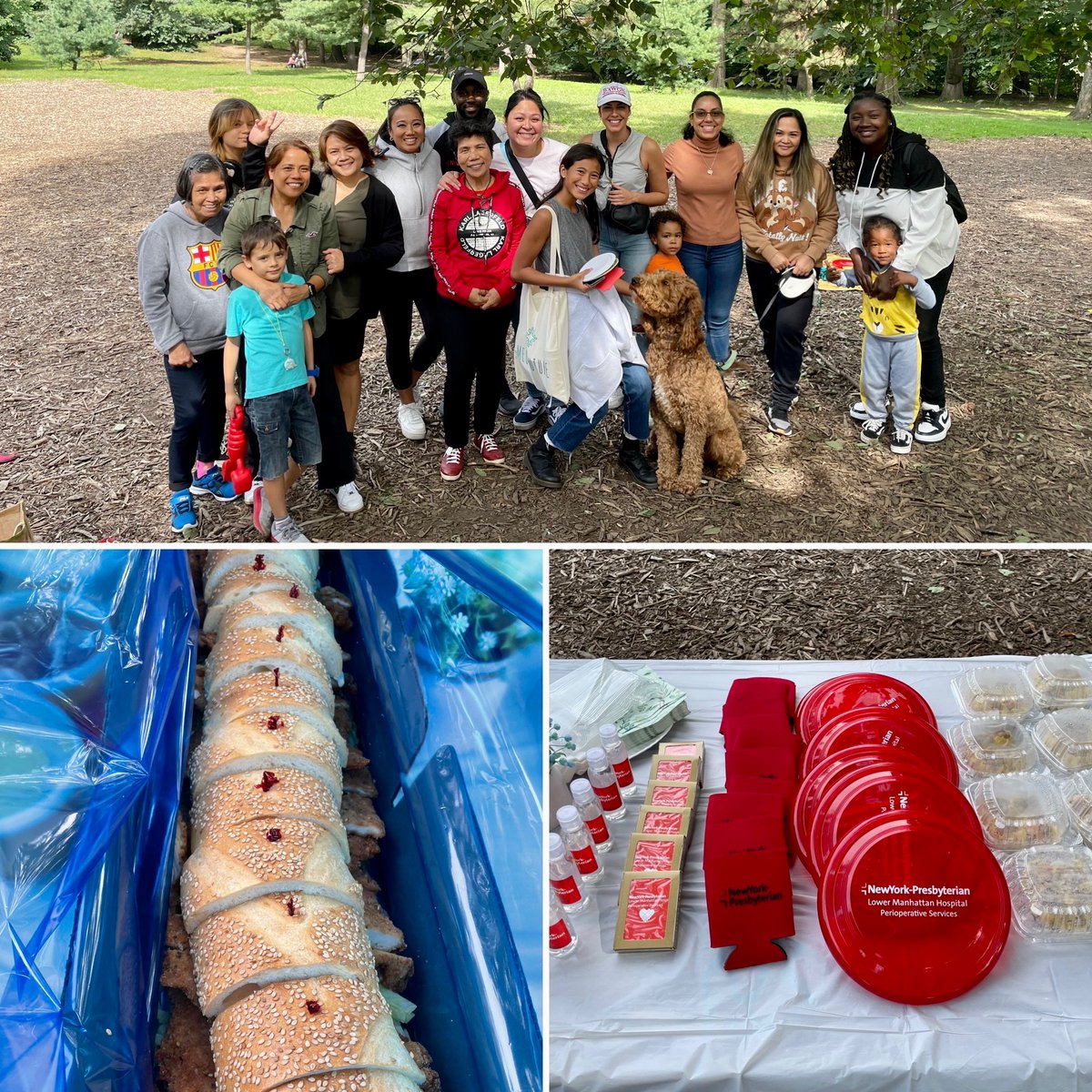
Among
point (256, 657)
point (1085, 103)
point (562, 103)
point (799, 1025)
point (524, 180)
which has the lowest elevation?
point (799, 1025)

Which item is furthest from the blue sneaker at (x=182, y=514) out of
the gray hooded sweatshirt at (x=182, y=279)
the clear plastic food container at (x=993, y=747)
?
the clear plastic food container at (x=993, y=747)

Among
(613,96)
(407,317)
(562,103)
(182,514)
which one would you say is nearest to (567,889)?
(182,514)

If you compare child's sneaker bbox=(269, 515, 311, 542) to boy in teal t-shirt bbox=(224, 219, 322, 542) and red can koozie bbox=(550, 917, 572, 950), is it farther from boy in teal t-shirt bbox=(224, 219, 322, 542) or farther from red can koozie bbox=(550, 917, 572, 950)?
red can koozie bbox=(550, 917, 572, 950)

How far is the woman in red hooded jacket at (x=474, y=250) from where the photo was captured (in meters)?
4.70

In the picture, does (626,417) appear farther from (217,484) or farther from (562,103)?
(562,103)

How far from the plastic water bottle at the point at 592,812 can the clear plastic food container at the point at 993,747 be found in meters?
1.41

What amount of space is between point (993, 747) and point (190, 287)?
12.4 ft

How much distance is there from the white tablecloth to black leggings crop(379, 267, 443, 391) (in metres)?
3.16

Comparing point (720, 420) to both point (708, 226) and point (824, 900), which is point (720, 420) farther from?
point (824, 900)

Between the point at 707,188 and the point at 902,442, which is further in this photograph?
the point at 902,442

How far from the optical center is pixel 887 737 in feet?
12.0

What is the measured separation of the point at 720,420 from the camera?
5.40 meters

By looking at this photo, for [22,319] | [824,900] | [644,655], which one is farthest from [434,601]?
[22,319]

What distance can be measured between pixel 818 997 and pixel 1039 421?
4.62 meters
